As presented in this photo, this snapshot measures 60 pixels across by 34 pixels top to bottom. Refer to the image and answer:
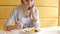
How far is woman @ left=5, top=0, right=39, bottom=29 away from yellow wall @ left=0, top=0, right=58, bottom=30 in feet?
0.23

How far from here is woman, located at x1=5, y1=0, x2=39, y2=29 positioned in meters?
1.08

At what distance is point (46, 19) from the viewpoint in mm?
1225

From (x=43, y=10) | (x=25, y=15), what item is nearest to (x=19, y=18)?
(x=25, y=15)

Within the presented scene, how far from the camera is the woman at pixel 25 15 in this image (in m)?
1.08

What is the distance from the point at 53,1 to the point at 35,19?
1.01 feet

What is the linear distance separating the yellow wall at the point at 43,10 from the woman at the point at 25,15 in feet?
0.23

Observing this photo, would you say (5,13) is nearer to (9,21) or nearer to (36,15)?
(9,21)

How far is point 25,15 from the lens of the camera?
110 centimetres

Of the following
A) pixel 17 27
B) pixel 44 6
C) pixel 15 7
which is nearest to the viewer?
pixel 17 27

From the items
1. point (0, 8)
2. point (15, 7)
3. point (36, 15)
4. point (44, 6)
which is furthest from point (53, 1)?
point (0, 8)

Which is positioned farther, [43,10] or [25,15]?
[43,10]

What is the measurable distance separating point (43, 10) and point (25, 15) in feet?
0.70

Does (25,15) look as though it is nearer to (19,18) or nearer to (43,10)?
(19,18)

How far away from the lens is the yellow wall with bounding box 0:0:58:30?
1.13m
